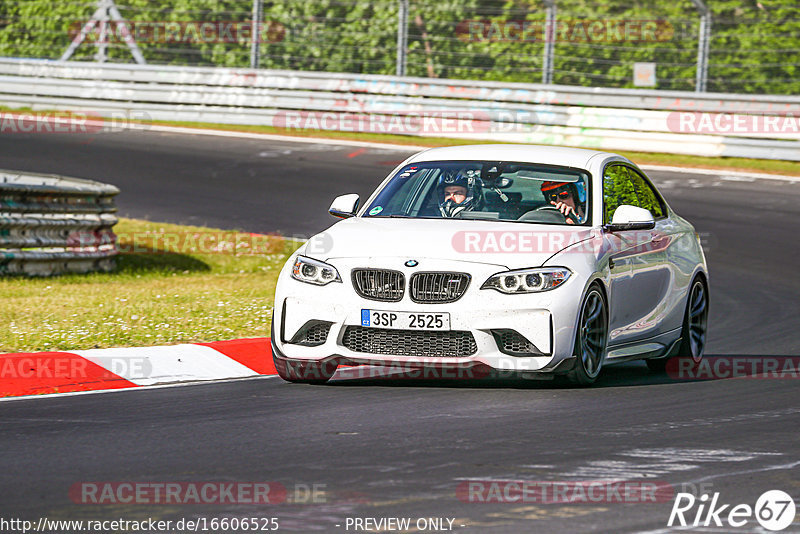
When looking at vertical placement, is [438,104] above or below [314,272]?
below

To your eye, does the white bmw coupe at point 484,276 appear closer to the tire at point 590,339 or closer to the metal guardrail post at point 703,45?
the tire at point 590,339

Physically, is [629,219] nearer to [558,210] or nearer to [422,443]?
[558,210]

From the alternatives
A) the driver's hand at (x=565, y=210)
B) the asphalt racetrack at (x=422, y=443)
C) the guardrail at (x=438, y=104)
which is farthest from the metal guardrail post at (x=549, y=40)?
the driver's hand at (x=565, y=210)

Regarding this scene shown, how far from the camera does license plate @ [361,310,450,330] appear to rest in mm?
8453

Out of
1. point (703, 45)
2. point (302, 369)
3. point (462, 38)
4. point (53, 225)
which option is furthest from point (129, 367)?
point (462, 38)

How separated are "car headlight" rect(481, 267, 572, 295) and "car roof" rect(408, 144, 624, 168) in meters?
1.47

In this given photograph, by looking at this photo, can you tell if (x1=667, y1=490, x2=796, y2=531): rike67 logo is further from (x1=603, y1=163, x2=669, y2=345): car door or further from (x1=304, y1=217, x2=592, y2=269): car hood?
(x1=603, y1=163, x2=669, y2=345): car door

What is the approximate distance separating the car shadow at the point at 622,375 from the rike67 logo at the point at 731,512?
9.14 feet

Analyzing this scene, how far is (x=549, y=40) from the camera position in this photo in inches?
1021

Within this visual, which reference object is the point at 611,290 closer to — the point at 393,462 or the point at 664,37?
the point at 393,462

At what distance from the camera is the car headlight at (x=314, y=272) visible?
870 cm

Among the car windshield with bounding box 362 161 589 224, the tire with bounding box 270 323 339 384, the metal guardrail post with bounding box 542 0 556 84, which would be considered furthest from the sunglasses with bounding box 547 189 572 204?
the metal guardrail post with bounding box 542 0 556 84

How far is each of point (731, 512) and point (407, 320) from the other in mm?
3077

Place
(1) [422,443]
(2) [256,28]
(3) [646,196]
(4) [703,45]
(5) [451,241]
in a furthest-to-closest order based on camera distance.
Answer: (2) [256,28] → (4) [703,45] → (3) [646,196] → (5) [451,241] → (1) [422,443]
